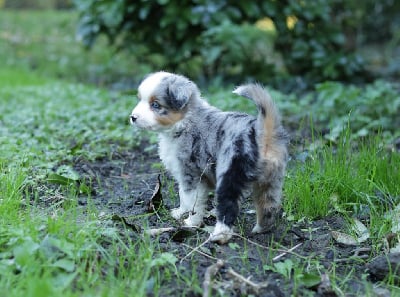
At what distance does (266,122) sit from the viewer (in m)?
3.56

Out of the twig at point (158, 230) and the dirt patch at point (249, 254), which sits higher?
the twig at point (158, 230)

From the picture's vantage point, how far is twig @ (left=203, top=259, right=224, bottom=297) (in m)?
3.01

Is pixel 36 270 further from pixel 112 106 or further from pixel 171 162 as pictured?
pixel 112 106

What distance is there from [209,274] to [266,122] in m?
0.98

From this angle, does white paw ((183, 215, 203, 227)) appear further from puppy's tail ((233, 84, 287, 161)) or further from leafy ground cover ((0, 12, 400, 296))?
puppy's tail ((233, 84, 287, 161))

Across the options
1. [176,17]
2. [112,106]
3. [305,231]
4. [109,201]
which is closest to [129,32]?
[176,17]

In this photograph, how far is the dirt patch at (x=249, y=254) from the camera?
3.17m

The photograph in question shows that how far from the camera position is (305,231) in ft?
13.2

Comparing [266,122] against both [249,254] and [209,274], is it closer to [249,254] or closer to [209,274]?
[249,254]

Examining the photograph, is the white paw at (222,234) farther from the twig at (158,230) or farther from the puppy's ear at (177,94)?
the puppy's ear at (177,94)

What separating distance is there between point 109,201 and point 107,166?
94 centimetres

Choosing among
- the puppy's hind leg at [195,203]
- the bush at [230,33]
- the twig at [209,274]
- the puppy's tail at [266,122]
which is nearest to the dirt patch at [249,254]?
the twig at [209,274]

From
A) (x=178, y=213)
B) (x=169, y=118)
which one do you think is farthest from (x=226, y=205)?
(x=169, y=118)

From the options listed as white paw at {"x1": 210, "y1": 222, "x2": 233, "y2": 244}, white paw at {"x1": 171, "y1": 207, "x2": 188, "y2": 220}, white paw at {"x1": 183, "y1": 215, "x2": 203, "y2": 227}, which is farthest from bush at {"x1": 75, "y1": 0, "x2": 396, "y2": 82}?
white paw at {"x1": 210, "y1": 222, "x2": 233, "y2": 244}
